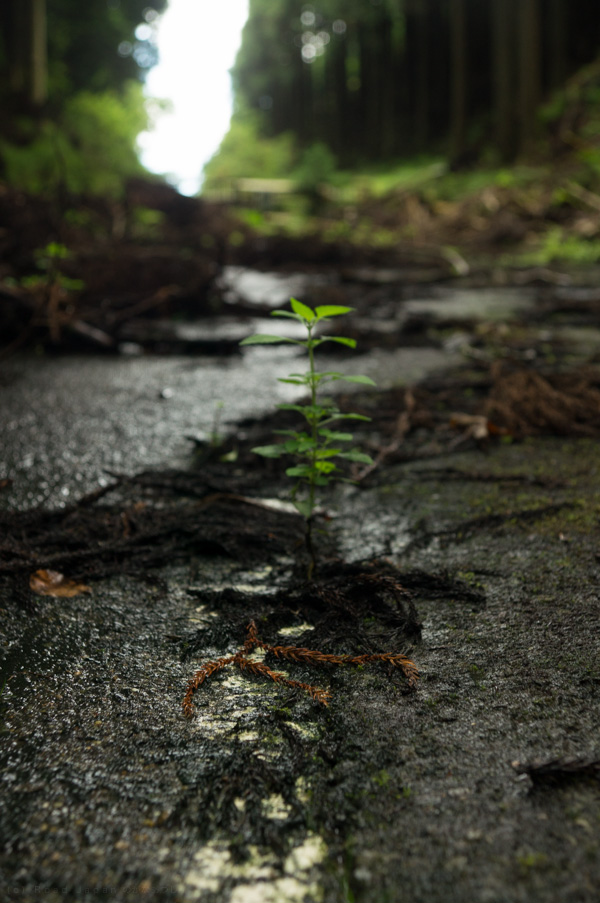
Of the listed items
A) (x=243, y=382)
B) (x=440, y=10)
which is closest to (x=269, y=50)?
(x=440, y=10)

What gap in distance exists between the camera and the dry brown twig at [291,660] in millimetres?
1141

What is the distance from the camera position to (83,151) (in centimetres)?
975

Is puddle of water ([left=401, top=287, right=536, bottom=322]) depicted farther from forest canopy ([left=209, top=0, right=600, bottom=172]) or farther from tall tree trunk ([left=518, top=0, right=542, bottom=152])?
forest canopy ([left=209, top=0, right=600, bottom=172])

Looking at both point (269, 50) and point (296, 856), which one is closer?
point (296, 856)

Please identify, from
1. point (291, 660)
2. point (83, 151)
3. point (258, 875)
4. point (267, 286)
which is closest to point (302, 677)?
point (291, 660)

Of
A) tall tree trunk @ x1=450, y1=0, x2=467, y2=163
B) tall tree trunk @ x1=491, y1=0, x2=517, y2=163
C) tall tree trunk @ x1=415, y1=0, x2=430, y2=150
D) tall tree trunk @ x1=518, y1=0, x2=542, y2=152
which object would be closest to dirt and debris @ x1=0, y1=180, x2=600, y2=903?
tall tree trunk @ x1=518, y1=0, x2=542, y2=152

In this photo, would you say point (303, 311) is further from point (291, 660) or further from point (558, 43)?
point (558, 43)

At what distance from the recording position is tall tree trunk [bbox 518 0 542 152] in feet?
50.2

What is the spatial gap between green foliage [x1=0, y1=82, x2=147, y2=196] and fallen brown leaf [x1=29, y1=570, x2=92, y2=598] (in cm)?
774

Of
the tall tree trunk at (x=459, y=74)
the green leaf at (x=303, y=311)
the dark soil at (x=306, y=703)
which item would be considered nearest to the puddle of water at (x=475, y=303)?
the dark soil at (x=306, y=703)

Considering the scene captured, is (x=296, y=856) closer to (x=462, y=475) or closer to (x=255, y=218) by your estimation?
(x=462, y=475)

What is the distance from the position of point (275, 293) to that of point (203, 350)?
2.53m

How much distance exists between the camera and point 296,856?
0.82 m

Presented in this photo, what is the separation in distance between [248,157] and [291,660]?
121 ft
